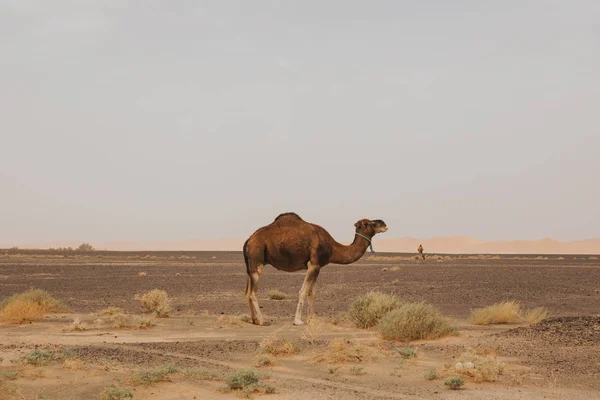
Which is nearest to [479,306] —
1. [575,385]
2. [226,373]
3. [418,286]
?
[418,286]

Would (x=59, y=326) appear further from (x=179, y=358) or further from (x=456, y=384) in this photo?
(x=456, y=384)

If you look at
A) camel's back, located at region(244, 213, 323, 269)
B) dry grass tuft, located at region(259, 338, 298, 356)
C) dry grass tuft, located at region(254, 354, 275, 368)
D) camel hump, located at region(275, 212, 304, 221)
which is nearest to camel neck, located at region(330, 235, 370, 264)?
camel's back, located at region(244, 213, 323, 269)

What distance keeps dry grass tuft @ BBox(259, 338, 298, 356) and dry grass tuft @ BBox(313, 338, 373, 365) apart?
675mm

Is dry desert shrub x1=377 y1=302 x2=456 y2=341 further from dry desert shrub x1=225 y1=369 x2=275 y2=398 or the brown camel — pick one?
dry desert shrub x1=225 y1=369 x2=275 y2=398

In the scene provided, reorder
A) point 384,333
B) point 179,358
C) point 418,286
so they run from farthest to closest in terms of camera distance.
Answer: point 418,286 < point 384,333 < point 179,358

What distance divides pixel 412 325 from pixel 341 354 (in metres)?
3.24

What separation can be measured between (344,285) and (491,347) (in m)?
20.8

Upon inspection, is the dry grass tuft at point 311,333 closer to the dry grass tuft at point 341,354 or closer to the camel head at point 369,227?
the dry grass tuft at point 341,354

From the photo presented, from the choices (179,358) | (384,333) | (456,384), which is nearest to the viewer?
(456,384)

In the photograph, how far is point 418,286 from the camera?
105 feet

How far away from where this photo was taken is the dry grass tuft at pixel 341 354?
11.4 metres

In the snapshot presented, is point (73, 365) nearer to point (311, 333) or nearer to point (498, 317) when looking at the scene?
point (311, 333)

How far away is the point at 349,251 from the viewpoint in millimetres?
17281

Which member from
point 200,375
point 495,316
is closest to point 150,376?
point 200,375
